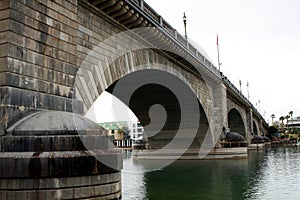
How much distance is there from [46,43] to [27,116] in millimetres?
2566

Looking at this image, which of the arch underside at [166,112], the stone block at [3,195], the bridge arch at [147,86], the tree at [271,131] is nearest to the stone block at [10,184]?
the stone block at [3,195]

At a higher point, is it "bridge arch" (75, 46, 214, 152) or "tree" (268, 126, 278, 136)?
"bridge arch" (75, 46, 214, 152)

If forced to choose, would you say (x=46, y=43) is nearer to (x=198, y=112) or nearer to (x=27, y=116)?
(x=27, y=116)

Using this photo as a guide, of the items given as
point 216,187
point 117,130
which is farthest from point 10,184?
point 117,130

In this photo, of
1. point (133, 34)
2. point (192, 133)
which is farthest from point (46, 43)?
point (192, 133)

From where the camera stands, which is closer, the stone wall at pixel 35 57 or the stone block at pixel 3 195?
the stone block at pixel 3 195

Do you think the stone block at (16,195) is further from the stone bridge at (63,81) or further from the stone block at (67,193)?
the stone block at (67,193)

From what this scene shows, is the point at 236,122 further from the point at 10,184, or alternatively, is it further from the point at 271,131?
the point at 10,184

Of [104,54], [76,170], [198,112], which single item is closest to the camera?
[76,170]

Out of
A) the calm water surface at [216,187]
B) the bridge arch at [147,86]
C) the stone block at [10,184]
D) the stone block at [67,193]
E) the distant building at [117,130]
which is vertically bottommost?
the calm water surface at [216,187]

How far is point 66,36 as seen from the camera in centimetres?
1102

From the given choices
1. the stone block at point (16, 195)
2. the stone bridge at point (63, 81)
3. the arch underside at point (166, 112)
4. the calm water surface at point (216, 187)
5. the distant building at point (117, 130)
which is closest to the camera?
the stone block at point (16, 195)

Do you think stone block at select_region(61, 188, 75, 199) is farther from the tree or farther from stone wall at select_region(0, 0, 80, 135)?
the tree

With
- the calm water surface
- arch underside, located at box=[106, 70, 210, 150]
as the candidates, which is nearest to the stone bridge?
the calm water surface
